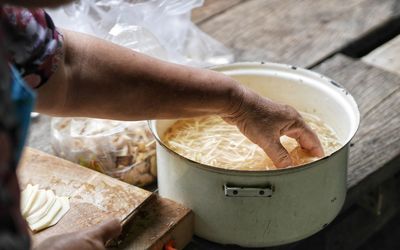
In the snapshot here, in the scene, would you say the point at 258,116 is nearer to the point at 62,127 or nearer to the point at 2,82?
the point at 62,127

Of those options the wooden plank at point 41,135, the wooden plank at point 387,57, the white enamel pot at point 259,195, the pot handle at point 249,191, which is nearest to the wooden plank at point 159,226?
the white enamel pot at point 259,195

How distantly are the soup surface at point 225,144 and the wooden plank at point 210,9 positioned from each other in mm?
676

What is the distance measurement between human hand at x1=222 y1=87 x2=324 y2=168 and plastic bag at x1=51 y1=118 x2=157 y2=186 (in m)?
0.24

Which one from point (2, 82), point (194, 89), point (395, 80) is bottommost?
point (395, 80)

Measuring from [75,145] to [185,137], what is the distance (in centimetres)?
25

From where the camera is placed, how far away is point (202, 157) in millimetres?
1425

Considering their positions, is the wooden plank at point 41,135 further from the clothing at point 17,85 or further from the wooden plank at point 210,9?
the wooden plank at point 210,9

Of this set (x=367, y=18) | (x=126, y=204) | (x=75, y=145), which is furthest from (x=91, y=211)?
(x=367, y=18)

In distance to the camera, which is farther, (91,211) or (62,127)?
(62,127)

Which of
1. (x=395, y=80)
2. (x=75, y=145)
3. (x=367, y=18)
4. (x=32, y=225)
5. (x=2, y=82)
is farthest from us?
(x=367, y=18)

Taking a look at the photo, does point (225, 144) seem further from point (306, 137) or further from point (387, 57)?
point (387, 57)

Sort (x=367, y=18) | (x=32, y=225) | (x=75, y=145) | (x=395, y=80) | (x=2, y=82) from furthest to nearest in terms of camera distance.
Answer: (x=367, y=18)
(x=395, y=80)
(x=75, y=145)
(x=32, y=225)
(x=2, y=82)

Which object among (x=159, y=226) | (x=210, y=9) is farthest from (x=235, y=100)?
(x=210, y=9)

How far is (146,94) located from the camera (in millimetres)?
1211
